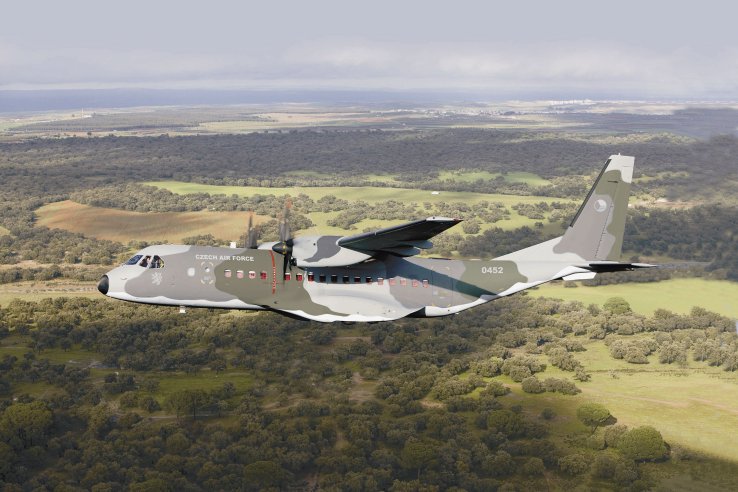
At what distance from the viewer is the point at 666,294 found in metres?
93.6

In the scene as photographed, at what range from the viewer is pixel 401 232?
33.8m

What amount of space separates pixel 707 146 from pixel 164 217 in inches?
3781

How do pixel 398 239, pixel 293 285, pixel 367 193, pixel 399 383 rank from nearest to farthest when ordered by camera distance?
pixel 398 239 < pixel 293 285 < pixel 399 383 < pixel 367 193

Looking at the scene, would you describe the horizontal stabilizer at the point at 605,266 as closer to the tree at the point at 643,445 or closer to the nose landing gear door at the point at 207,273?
the tree at the point at 643,445

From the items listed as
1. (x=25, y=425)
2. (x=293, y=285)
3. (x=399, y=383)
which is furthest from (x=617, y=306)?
(x=25, y=425)

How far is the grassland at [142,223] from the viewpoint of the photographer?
4776 inches

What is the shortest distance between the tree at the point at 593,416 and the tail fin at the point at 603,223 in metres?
21.5

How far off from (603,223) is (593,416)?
22.9 metres

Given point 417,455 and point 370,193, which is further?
point 370,193

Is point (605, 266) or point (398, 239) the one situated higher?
point (398, 239)

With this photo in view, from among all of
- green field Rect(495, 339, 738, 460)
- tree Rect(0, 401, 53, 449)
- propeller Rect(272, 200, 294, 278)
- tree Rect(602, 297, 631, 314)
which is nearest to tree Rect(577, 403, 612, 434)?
green field Rect(495, 339, 738, 460)

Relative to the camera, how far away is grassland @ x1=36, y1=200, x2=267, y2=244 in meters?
121

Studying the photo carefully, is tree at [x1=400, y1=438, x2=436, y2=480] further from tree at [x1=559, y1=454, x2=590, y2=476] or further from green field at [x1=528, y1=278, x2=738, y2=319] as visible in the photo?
green field at [x1=528, y1=278, x2=738, y2=319]

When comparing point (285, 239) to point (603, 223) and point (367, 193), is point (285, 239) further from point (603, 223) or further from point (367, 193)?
point (367, 193)
